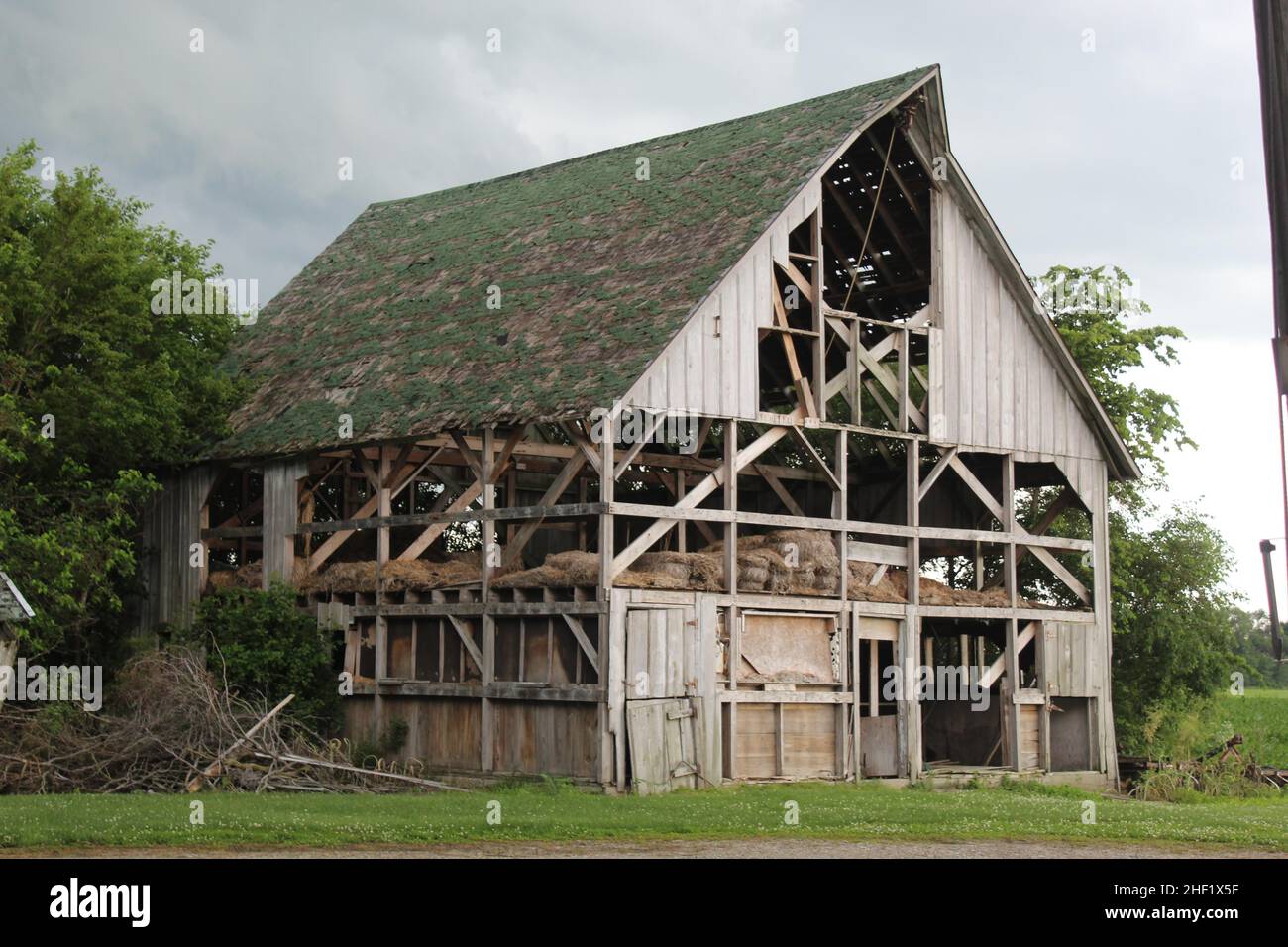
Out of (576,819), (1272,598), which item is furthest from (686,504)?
(1272,598)

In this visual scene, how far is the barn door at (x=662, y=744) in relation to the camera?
2791cm

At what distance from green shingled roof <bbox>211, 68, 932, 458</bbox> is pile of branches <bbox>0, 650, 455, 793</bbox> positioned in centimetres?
563

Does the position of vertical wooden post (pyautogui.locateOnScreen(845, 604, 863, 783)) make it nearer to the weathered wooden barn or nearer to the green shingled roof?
the weathered wooden barn

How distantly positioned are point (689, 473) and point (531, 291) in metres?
6.39

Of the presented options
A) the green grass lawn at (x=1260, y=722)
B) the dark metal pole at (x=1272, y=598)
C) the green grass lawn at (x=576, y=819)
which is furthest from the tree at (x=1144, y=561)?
the dark metal pole at (x=1272, y=598)

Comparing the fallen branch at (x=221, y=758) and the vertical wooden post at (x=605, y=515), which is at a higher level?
the vertical wooden post at (x=605, y=515)

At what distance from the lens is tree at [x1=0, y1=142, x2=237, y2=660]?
32062mm

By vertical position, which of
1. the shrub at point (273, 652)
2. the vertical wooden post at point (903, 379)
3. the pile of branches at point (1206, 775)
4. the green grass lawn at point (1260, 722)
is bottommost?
the green grass lawn at point (1260, 722)

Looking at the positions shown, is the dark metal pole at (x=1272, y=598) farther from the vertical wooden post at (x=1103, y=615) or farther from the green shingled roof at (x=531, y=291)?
the vertical wooden post at (x=1103, y=615)

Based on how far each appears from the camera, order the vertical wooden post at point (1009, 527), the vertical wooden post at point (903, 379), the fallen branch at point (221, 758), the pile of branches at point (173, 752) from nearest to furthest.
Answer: the fallen branch at point (221, 758) < the pile of branches at point (173, 752) < the vertical wooden post at point (903, 379) < the vertical wooden post at point (1009, 527)

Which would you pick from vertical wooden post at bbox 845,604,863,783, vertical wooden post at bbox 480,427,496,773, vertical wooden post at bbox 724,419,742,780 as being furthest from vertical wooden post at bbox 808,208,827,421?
vertical wooden post at bbox 480,427,496,773

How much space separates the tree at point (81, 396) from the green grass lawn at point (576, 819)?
7.48 m
